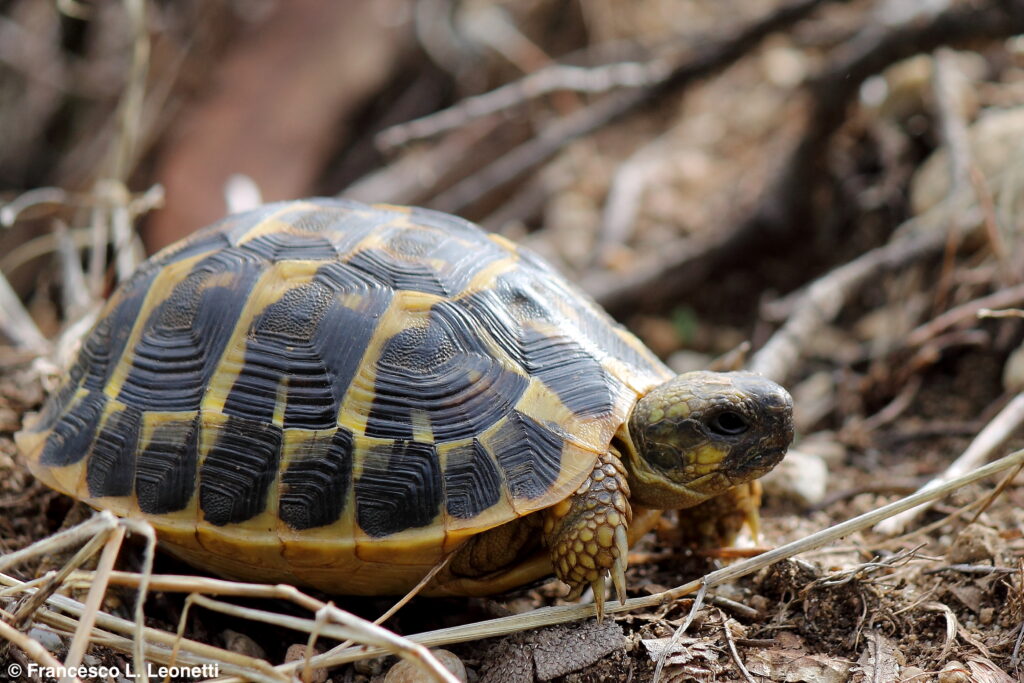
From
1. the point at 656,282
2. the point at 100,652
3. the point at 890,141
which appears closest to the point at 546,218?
the point at 656,282

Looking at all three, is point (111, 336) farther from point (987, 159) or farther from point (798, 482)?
point (987, 159)

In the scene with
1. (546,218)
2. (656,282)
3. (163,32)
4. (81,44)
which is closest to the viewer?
(656,282)

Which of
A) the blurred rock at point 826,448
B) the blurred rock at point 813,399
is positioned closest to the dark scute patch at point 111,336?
the blurred rock at point 826,448

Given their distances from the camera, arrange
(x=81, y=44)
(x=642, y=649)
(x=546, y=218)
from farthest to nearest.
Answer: (x=81, y=44) < (x=546, y=218) < (x=642, y=649)

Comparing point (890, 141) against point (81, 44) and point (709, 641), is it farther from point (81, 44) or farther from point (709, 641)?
point (81, 44)

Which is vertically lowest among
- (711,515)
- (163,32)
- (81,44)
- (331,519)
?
(331,519)

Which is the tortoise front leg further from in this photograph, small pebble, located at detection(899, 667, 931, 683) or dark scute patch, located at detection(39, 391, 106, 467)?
dark scute patch, located at detection(39, 391, 106, 467)

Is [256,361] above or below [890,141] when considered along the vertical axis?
below

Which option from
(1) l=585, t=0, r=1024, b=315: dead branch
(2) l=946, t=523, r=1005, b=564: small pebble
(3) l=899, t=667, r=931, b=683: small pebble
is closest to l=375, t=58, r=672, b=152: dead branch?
(1) l=585, t=0, r=1024, b=315: dead branch

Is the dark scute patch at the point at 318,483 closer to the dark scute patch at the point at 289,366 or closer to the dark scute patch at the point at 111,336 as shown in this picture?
the dark scute patch at the point at 289,366
